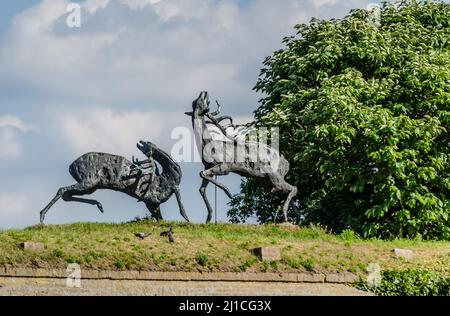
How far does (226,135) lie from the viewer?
30453mm

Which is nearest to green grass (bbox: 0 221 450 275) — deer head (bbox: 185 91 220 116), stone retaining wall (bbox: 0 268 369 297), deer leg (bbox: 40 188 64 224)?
stone retaining wall (bbox: 0 268 369 297)

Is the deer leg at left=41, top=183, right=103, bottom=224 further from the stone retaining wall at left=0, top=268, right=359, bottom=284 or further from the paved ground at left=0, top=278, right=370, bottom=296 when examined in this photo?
the paved ground at left=0, top=278, right=370, bottom=296

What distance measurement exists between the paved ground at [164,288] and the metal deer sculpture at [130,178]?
5.47 meters

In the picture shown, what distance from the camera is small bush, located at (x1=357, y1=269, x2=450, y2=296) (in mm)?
24281

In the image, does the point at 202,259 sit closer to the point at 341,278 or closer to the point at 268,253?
the point at 268,253

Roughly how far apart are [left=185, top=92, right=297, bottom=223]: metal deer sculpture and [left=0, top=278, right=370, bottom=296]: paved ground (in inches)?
217

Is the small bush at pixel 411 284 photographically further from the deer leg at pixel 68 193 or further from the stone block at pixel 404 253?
the deer leg at pixel 68 193

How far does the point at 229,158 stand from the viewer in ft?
98.8

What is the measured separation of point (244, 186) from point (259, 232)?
927 centimetres

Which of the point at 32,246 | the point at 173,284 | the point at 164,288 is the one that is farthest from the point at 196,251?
the point at 32,246

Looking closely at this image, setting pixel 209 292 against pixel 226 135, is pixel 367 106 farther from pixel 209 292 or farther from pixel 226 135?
pixel 209 292

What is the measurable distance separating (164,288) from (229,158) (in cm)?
737

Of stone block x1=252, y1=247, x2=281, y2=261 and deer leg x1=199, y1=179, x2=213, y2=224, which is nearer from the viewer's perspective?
stone block x1=252, y1=247, x2=281, y2=261
